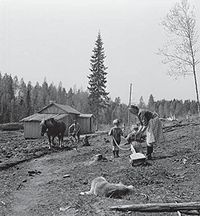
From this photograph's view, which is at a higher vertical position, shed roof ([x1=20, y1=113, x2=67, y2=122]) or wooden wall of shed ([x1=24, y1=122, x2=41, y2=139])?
shed roof ([x1=20, y1=113, x2=67, y2=122])

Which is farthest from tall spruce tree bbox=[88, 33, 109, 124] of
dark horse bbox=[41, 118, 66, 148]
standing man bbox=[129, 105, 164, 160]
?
standing man bbox=[129, 105, 164, 160]

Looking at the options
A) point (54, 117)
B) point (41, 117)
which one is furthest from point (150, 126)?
point (41, 117)

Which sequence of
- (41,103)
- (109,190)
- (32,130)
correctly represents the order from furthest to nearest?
(41,103), (32,130), (109,190)

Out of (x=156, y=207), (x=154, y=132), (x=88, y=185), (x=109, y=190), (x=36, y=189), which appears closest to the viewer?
(x=156, y=207)

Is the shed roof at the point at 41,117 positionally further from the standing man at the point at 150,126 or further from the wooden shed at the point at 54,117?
the standing man at the point at 150,126

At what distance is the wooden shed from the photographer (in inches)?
1545

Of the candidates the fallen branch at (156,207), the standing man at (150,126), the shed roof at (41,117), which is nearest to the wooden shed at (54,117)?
the shed roof at (41,117)

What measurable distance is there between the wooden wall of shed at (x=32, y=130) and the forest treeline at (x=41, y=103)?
718 inches

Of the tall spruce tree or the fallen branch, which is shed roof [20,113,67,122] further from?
the fallen branch

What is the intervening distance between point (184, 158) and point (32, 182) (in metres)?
5.45

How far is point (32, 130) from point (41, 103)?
62.4 m

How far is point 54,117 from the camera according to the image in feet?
131

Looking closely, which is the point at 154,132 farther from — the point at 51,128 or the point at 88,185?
the point at 51,128

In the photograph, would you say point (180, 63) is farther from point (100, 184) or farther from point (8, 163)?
point (100, 184)
